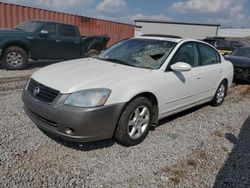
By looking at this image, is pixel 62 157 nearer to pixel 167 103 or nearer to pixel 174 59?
pixel 167 103

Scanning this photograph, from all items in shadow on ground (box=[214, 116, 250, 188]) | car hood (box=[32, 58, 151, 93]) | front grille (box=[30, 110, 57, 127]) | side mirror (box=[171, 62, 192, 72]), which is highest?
side mirror (box=[171, 62, 192, 72])

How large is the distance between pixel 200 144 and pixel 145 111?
3.57 feet

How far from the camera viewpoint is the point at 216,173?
3.31m

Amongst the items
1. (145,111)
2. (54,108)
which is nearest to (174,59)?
(145,111)

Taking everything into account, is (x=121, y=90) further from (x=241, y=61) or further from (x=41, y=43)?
(x=241, y=61)

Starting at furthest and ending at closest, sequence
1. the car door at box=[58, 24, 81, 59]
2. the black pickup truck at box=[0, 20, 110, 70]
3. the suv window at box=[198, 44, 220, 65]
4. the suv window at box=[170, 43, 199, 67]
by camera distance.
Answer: the car door at box=[58, 24, 81, 59] → the black pickup truck at box=[0, 20, 110, 70] → the suv window at box=[198, 44, 220, 65] → the suv window at box=[170, 43, 199, 67]

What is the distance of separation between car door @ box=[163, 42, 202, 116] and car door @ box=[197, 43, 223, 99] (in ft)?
0.54

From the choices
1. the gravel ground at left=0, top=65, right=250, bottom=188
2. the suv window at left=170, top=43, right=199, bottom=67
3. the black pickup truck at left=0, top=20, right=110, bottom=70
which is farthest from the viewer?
the black pickup truck at left=0, top=20, right=110, bottom=70

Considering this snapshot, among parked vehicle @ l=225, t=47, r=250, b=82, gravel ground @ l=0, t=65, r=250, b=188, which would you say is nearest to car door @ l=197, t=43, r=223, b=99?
gravel ground @ l=0, t=65, r=250, b=188

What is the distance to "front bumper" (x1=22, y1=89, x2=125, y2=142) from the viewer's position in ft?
10.2

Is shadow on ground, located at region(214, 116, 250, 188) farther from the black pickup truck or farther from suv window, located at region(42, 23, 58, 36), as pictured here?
suv window, located at region(42, 23, 58, 36)

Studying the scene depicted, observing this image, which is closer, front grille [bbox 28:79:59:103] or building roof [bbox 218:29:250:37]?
front grille [bbox 28:79:59:103]

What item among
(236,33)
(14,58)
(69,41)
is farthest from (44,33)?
(236,33)

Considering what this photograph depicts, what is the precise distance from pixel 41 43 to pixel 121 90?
→ 23.0 feet
